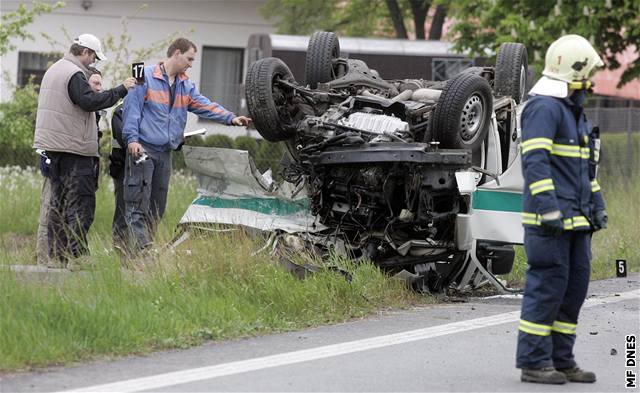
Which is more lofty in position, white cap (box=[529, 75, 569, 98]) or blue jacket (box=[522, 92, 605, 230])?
white cap (box=[529, 75, 569, 98])

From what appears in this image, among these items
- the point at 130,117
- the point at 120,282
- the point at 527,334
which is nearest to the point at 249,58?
the point at 130,117

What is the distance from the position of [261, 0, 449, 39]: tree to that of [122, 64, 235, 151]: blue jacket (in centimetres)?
1936

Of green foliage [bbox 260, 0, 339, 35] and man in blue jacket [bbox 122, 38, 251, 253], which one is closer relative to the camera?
man in blue jacket [bbox 122, 38, 251, 253]

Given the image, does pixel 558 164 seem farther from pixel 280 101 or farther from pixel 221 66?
pixel 221 66

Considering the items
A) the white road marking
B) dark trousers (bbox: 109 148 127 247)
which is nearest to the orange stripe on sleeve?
dark trousers (bbox: 109 148 127 247)

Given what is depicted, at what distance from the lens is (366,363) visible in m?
7.07

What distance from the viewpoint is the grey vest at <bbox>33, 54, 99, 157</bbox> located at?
34.0ft

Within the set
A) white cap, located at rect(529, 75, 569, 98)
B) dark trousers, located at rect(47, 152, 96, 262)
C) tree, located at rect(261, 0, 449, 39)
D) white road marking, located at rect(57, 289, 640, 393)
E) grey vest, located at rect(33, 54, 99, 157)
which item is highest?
tree, located at rect(261, 0, 449, 39)

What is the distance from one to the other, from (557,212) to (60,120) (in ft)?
17.2

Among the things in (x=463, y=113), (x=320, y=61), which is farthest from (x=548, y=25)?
(x=463, y=113)

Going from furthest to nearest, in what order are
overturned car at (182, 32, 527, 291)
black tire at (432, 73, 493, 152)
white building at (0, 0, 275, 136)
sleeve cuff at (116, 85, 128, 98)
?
white building at (0, 0, 275, 136)
sleeve cuff at (116, 85, 128, 98)
black tire at (432, 73, 493, 152)
overturned car at (182, 32, 527, 291)

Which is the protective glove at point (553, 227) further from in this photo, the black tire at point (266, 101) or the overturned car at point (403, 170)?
the black tire at point (266, 101)

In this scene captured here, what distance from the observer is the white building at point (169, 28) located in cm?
2941

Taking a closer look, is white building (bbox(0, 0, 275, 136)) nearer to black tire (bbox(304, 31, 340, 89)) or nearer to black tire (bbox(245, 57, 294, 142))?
Result: black tire (bbox(304, 31, 340, 89))
